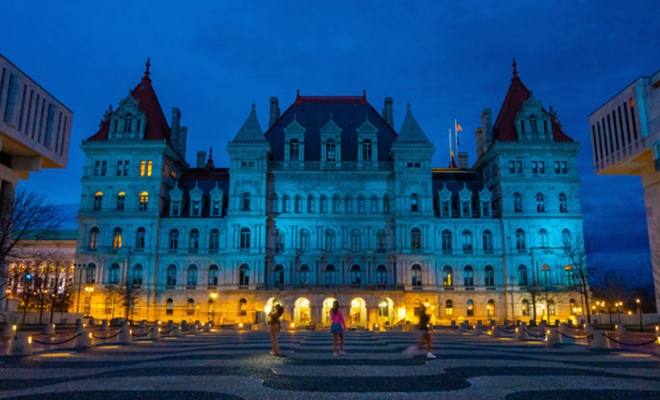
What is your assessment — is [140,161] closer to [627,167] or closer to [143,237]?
[143,237]

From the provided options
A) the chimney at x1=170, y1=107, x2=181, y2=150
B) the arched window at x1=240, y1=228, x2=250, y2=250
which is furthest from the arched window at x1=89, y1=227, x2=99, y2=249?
the arched window at x1=240, y1=228, x2=250, y2=250

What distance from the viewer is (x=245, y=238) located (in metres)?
65.0

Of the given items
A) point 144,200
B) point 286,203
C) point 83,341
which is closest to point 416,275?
point 286,203

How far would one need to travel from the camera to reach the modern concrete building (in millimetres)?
38812

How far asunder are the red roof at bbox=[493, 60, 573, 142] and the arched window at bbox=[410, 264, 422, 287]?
19243 millimetres

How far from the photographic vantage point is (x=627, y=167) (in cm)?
4412

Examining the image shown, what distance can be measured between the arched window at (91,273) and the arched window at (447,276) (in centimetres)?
4098

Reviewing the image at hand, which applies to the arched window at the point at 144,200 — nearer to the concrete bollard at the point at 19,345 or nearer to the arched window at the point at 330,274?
the arched window at the point at 330,274

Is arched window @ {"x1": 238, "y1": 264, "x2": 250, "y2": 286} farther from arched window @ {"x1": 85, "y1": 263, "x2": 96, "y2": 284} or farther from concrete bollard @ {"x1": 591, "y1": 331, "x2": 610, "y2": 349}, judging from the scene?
concrete bollard @ {"x1": 591, "y1": 331, "x2": 610, "y2": 349}

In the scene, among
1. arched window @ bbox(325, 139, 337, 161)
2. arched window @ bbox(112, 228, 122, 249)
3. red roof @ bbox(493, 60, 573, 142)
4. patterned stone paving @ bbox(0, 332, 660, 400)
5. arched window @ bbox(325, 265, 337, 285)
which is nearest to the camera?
patterned stone paving @ bbox(0, 332, 660, 400)

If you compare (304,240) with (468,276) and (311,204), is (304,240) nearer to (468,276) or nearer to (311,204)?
(311,204)

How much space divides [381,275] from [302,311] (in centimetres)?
1022

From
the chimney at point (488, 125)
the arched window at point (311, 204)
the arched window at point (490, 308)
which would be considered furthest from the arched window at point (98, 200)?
the chimney at point (488, 125)

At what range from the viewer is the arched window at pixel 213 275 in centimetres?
6631
